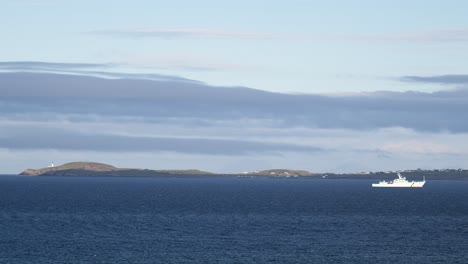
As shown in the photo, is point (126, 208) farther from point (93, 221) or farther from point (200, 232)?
point (200, 232)

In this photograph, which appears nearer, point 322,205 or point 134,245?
point 134,245

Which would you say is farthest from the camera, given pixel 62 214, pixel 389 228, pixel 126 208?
pixel 126 208

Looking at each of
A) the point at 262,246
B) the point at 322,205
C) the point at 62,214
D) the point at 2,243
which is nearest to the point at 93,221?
the point at 62,214

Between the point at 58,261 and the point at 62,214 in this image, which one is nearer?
the point at 58,261

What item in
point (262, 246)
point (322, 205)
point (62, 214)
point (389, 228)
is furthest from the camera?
point (322, 205)

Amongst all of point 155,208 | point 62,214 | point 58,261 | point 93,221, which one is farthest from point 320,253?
point 155,208

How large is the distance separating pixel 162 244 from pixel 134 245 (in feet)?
8.55

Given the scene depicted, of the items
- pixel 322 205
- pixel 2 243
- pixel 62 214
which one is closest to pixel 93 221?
pixel 62 214

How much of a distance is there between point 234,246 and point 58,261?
17420 millimetres

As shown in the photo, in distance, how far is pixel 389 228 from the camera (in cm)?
9756

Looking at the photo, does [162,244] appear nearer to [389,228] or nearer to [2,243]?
[2,243]

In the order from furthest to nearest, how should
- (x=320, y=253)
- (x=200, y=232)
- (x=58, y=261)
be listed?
(x=200, y=232)
(x=320, y=253)
(x=58, y=261)

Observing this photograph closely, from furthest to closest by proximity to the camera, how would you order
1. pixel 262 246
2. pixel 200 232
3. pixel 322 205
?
pixel 322 205
pixel 200 232
pixel 262 246

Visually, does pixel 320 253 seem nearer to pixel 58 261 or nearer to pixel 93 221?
pixel 58 261
